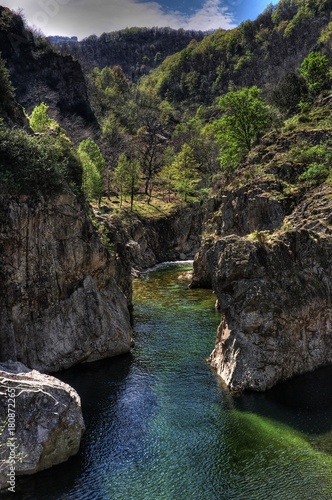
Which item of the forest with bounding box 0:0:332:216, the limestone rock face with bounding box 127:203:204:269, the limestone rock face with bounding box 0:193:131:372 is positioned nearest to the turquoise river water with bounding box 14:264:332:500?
the limestone rock face with bounding box 0:193:131:372

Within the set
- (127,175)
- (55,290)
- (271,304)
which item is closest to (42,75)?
(127,175)

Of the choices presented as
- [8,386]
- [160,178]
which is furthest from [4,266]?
[160,178]

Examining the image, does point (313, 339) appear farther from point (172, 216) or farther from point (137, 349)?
point (172, 216)

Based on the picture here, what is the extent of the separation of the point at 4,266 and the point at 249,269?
14.9 meters

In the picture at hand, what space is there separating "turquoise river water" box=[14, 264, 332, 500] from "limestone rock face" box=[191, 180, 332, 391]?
3.74 feet

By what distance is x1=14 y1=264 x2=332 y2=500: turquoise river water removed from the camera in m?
16.2

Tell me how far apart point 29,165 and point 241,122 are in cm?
3626

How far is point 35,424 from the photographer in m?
17.3

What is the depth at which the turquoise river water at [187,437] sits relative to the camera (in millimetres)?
16203

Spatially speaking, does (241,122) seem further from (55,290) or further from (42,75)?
(42,75)

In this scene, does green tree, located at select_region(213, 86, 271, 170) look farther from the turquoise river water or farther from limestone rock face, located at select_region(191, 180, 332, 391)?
the turquoise river water

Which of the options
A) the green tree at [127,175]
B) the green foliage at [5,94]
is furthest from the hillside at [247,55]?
the green foliage at [5,94]

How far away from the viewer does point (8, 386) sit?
17391mm

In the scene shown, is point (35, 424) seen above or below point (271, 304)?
below
